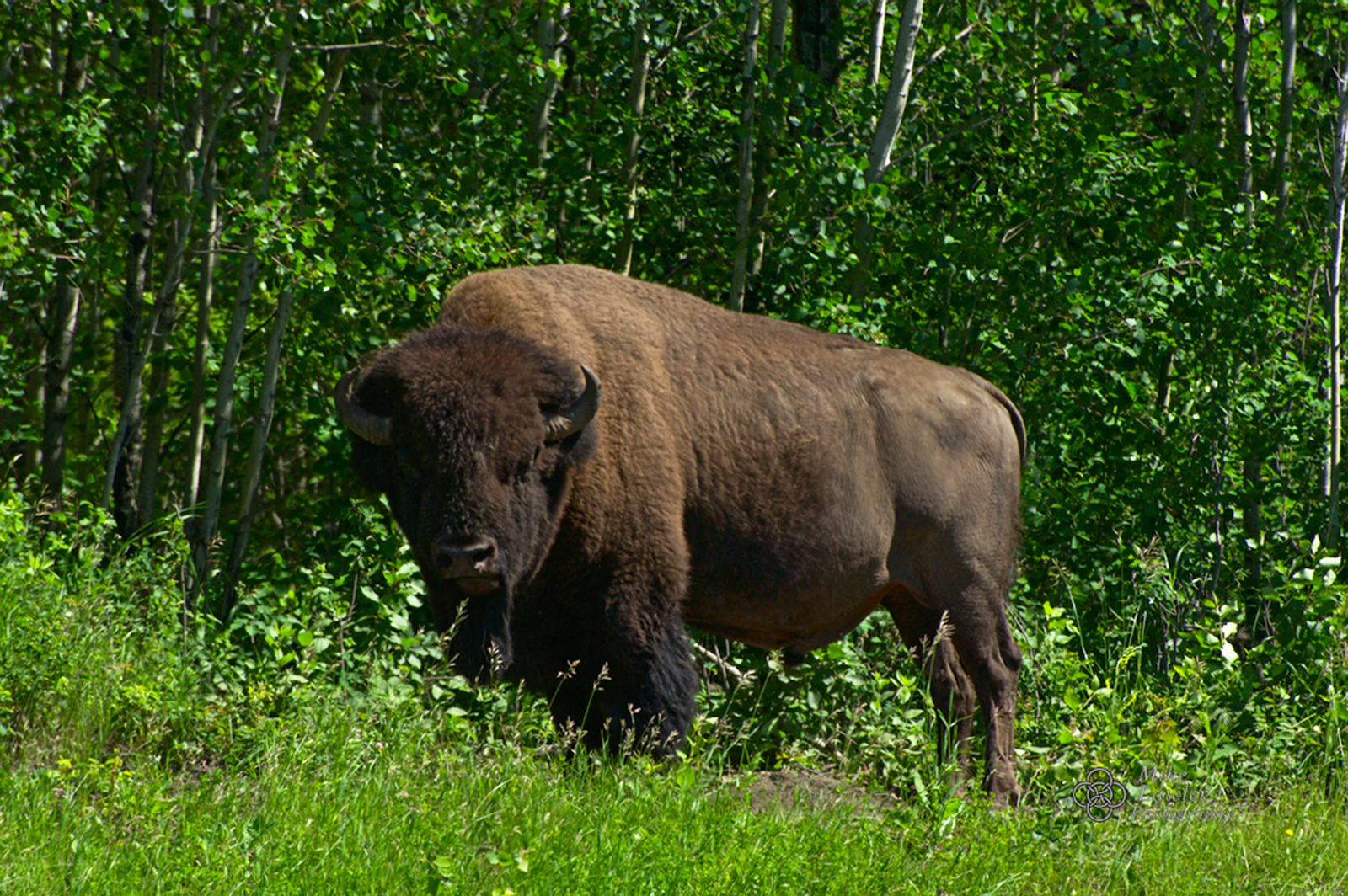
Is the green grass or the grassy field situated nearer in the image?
the green grass

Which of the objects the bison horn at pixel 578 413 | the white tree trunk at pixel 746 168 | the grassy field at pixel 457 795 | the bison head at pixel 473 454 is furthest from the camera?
the white tree trunk at pixel 746 168

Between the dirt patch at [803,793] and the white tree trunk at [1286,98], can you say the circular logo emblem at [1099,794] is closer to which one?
the dirt patch at [803,793]

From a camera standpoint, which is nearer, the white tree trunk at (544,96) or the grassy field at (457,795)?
the grassy field at (457,795)

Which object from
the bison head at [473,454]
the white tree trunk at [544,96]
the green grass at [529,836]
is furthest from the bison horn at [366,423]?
the white tree trunk at [544,96]

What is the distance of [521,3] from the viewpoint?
25.7 feet

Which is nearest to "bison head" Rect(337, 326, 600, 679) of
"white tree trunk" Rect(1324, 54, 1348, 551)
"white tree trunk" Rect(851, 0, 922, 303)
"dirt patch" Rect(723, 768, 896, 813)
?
"dirt patch" Rect(723, 768, 896, 813)

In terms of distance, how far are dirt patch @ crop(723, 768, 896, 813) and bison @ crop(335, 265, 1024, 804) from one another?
43cm

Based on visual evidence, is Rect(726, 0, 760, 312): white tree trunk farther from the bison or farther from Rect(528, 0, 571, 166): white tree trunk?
the bison

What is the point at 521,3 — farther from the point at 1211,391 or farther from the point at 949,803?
the point at 949,803

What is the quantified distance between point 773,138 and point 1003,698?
345cm

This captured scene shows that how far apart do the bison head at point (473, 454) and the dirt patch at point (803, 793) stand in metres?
1.10

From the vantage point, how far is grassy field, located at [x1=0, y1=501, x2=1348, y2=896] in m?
3.26

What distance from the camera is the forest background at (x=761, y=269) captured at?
573cm

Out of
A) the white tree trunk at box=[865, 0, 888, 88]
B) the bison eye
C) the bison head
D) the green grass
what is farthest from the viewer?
the white tree trunk at box=[865, 0, 888, 88]
